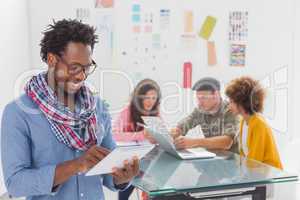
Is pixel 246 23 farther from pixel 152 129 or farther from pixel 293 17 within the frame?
pixel 152 129

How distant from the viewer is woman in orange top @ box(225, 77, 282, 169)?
2.35 meters

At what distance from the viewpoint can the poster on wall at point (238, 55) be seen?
12.9 feet

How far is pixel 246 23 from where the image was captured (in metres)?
3.93

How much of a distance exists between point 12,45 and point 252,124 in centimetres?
224

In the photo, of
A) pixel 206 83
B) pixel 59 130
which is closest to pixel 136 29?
pixel 206 83

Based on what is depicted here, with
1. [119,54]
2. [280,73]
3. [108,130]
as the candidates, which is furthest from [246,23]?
[108,130]

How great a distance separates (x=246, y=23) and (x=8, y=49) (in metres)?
2.22

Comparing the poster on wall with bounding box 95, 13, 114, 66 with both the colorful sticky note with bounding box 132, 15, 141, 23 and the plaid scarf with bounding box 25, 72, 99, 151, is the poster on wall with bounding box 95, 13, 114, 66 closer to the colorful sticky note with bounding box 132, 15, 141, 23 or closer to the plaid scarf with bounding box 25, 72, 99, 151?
the colorful sticky note with bounding box 132, 15, 141, 23

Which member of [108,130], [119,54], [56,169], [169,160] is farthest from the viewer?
[119,54]

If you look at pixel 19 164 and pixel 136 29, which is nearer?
pixel 19 164

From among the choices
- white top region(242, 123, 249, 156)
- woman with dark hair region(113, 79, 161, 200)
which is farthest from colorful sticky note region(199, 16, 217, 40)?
white top region(242, 123, 249, 156)

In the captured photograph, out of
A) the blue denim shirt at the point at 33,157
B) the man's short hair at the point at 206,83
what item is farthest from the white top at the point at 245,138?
the blue denim shirt at the point at 33,157

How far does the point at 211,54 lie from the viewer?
154 inches

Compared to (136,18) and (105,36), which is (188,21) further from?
(105,36)
